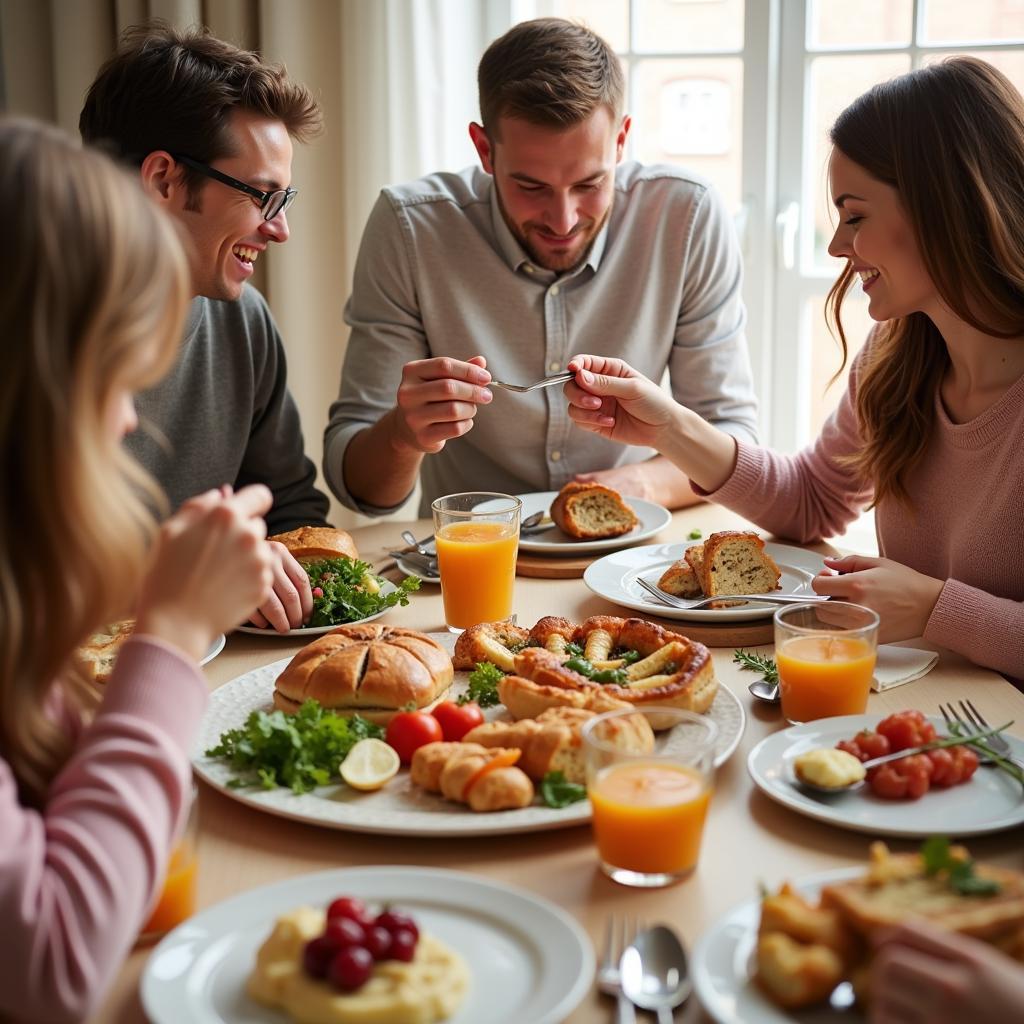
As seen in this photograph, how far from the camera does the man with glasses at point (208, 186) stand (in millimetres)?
2404

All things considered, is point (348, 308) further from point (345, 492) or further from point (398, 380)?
point (345, 492)

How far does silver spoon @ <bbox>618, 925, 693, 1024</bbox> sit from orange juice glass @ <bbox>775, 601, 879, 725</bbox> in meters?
0.56

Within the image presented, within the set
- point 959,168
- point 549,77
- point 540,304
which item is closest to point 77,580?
point 959,168

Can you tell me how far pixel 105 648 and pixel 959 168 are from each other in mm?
1555

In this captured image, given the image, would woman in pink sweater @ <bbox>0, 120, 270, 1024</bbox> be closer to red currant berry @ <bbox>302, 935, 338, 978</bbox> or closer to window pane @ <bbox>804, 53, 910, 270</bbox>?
red currant berry @ <bbox>302, 935, 338, 978</bbox>

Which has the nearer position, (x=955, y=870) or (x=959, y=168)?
(x=955, y=870)

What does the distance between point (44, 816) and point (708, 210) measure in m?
2.39

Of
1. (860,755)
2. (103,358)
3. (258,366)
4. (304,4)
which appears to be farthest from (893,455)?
(304,4)

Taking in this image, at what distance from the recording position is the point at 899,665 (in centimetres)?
174

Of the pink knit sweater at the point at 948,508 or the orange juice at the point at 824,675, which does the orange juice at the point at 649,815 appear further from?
the pink knit sweater at the point at 948,508

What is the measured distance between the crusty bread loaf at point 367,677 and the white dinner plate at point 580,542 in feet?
2.25

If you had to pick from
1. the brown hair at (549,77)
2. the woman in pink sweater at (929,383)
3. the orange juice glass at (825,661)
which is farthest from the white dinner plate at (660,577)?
the brown hair at (549,77)

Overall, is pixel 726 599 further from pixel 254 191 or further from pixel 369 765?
pixel 254 191

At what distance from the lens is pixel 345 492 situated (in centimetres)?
278
